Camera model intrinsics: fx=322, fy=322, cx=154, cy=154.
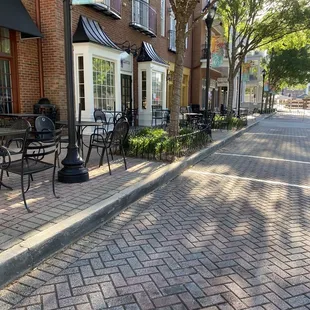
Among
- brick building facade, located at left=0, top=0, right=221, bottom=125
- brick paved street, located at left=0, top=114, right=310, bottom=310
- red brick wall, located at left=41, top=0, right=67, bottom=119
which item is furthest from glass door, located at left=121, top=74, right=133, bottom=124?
brick paved street, located at left=0, top=114, right=310, bottom=310

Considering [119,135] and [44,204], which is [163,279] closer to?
[44,204]

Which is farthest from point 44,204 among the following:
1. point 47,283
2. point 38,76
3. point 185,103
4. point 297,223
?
point 185,103

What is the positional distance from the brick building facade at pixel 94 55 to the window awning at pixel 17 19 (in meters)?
0.52

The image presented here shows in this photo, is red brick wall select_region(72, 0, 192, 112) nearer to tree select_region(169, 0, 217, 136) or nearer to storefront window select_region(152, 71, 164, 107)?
storefront window select_region(152, 71, 164, 107)

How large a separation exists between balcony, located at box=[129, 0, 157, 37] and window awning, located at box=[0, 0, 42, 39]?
5.46 m

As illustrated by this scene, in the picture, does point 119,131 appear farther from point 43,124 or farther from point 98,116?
point 98,116

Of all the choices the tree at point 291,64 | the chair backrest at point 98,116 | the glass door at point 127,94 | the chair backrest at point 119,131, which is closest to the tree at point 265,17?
the glass door at point 127,94

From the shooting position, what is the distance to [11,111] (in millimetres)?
9031

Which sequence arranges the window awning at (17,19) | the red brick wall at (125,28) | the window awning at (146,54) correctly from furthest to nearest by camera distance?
1. the window awning at (146,54)
2. the red brick wall at (125,28)
3. the window awning at (17,19)

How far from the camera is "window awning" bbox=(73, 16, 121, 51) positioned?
1003cm

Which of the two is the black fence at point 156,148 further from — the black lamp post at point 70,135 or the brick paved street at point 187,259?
the black lamp post at point 70,135

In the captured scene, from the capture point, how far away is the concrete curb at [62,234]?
2.75 m

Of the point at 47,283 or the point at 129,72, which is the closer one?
the point at 47,283

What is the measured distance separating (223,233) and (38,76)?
7847mm
